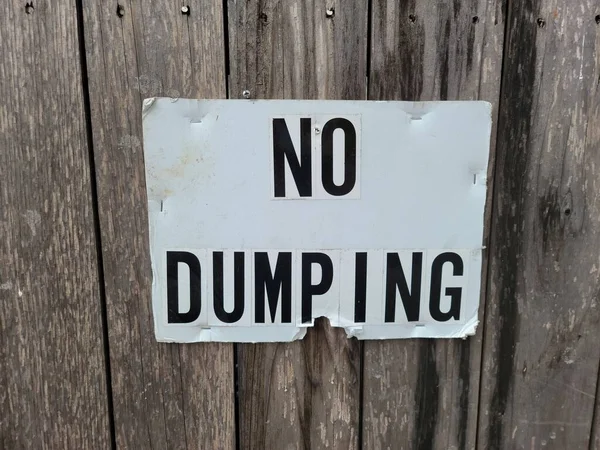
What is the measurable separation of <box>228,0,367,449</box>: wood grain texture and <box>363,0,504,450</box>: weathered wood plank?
0.09 ft

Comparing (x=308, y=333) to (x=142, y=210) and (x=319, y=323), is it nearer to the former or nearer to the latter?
(x=319, y=323)

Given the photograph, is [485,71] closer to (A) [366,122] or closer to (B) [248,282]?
(A) [366,122]

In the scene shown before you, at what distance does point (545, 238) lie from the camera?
70 cm

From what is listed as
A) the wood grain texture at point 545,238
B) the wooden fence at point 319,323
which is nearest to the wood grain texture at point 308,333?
the wooden fence at point 319,323

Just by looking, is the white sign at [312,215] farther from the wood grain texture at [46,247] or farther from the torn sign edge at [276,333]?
the wood grain texture at [46,247]

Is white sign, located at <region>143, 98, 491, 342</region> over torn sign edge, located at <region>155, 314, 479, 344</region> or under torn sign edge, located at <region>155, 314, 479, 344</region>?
over

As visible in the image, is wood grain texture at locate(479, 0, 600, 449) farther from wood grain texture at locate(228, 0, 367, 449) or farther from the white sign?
wood grain texture at locate(228, 0, 367, 449)

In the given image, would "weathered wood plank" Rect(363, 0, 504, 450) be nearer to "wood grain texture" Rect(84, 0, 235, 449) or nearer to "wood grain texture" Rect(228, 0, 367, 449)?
"wood grain texture" Rect(228, 0, 367, 449)

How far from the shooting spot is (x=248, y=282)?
2.23ft

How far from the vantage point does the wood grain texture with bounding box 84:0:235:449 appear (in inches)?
25.0

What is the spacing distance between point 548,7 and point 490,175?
24 centimetres

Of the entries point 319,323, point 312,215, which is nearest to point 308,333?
point 319,323

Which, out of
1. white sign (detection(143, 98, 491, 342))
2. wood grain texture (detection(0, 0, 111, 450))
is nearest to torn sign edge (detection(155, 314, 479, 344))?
white sign (detection(143, 98, 491, 342))

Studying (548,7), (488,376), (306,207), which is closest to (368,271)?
(306,207)
